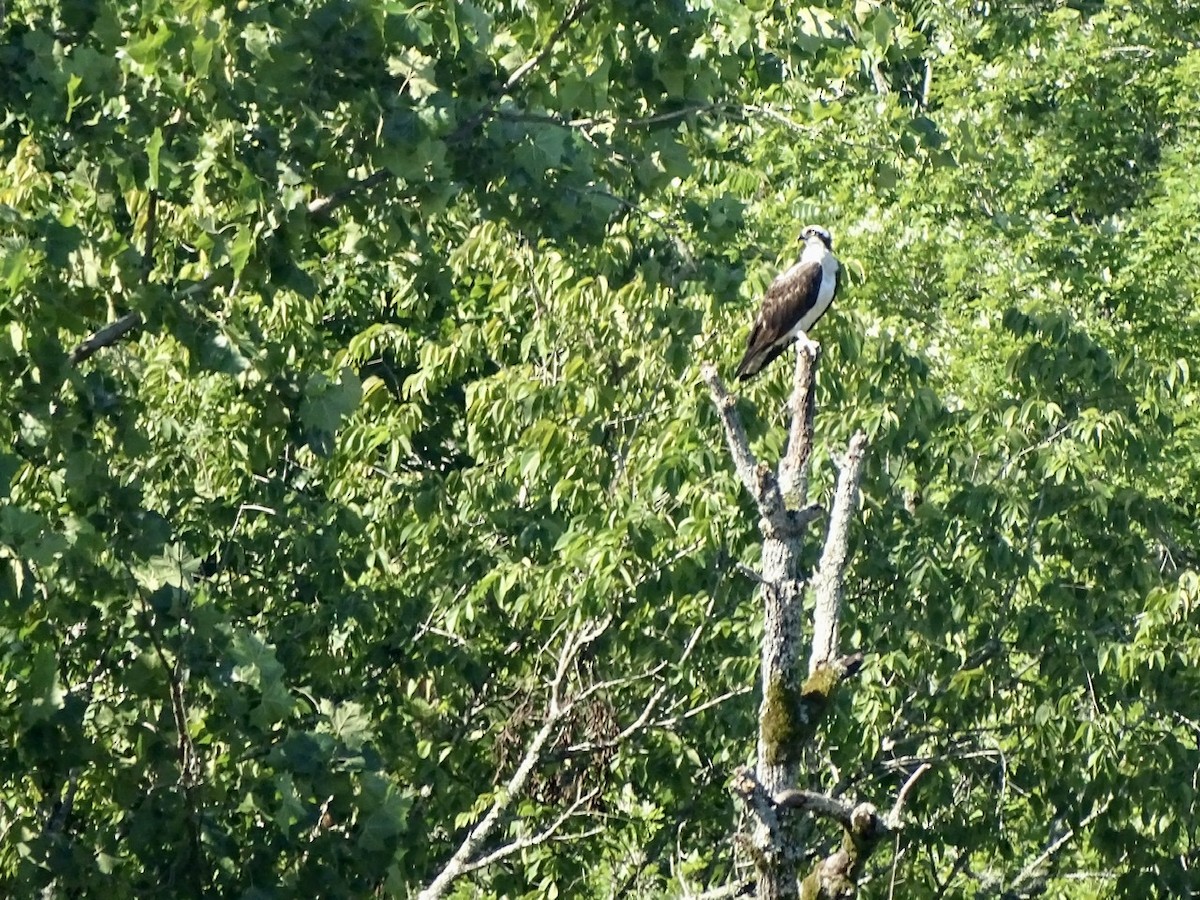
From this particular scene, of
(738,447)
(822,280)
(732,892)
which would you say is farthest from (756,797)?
(822,280)

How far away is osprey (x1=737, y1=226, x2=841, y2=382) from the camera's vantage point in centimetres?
838

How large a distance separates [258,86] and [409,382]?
10.5 ft

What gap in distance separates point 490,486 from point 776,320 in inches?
55.7

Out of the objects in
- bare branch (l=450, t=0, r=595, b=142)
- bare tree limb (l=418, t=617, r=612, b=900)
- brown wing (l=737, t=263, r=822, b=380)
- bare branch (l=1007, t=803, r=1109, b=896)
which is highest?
bare branch (l=450, t=0, r=595, b=142)

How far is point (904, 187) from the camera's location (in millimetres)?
15328

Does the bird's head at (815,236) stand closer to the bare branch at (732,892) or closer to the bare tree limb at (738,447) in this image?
the bare branch at (732,892)

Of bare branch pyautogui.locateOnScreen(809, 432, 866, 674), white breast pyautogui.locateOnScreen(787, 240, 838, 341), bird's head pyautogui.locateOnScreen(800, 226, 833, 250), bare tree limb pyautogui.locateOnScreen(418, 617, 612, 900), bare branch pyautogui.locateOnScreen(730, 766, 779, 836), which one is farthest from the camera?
bird's head pyautogui.locateOnScreen(800, 226, 833, 250)

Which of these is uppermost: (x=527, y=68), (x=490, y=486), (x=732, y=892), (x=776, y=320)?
(x=527, y=68)

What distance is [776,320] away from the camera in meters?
8.41

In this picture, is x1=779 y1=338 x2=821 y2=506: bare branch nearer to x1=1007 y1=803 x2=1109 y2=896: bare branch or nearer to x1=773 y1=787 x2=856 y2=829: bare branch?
x1=773 y1=787 x2=856 y2=829: bare branch

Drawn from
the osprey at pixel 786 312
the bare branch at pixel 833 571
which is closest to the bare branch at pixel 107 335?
the bare branch at pixel 833 571

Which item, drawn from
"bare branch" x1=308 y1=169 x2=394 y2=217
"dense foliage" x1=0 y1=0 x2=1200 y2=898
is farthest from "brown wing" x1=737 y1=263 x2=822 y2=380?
"bare branch" x1=308 y1=169 x2=394 y2=217

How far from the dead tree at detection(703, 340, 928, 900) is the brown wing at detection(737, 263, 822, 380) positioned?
2976 mm

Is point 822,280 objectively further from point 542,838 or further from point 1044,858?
point 1044,858
